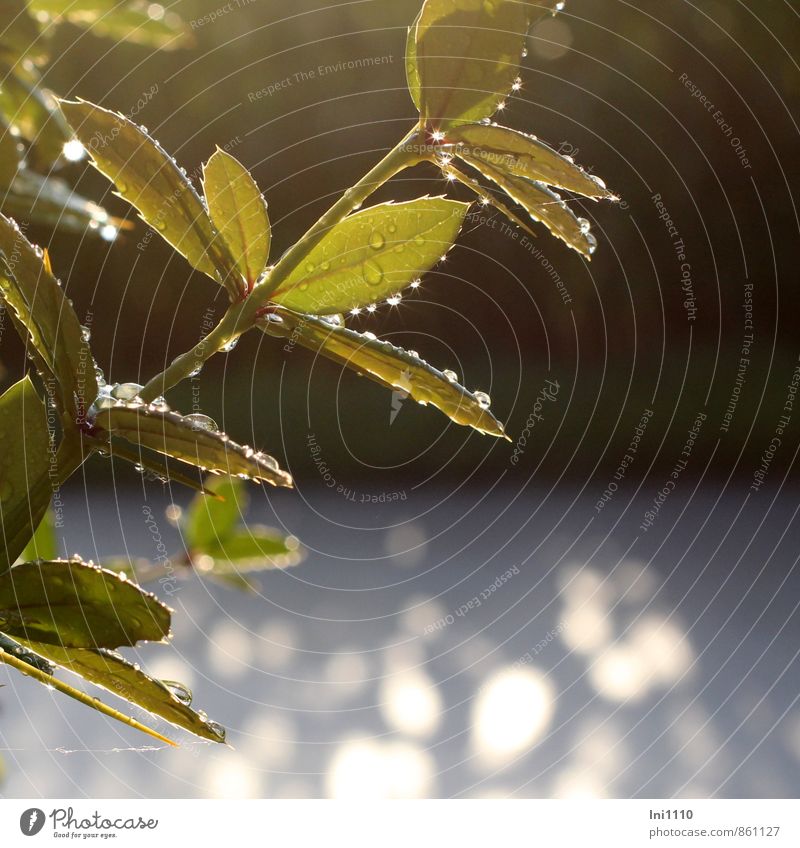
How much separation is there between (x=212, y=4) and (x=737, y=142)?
4.45ft

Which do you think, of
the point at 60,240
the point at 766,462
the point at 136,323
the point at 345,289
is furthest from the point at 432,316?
the point at 345,289

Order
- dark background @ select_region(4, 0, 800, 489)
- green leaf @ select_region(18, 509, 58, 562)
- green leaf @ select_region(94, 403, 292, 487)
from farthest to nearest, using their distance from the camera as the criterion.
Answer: dark background @ select_region(4, 0, 800, 489) < green leaf @ select_region(18, 509, 58, 562) < green leaf @ select_region(94, 403, 292, 487)

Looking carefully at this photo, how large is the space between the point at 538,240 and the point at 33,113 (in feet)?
1.64

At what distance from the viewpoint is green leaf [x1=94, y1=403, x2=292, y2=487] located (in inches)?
4.6

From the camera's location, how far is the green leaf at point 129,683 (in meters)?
0.14

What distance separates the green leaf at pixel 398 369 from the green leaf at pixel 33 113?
18 centimetres

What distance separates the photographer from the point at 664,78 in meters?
1.32

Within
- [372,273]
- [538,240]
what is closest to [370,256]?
[372,273]

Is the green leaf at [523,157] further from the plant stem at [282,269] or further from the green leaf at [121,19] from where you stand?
the green leaf at [121,19]

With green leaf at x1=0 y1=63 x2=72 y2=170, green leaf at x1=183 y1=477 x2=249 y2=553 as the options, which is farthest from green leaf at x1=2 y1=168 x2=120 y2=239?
green leaf at x1=183 y1=477 x2=249 y2=553

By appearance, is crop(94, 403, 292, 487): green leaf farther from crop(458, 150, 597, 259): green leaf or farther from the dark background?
the dark background

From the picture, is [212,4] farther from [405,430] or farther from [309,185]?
[405,430]

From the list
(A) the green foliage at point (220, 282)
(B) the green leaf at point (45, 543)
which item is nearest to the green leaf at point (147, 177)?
(A) the green foliage at point (220, 282)

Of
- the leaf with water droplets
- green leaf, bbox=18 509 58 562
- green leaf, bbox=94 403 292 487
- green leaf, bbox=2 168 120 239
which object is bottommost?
green leaf, bbox=94 403 292 487
